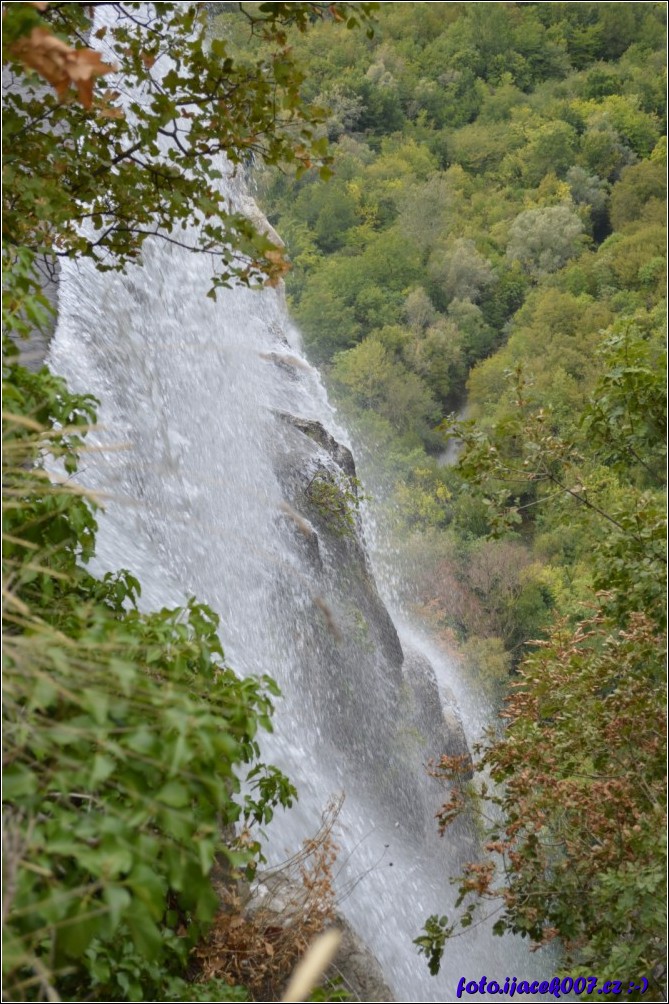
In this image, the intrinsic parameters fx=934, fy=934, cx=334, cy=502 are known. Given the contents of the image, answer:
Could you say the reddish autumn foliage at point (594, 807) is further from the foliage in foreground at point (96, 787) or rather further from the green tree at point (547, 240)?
the green tree at point (547, 240)

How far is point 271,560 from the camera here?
7910 mm

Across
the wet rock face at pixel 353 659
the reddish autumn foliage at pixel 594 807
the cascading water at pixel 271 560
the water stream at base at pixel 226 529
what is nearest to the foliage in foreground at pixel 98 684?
the reddish autumn foliage at pixel 594 807

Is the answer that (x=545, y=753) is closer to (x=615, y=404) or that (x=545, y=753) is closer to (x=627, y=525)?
(x=627, y=525)

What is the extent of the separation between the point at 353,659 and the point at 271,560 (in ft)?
6.66

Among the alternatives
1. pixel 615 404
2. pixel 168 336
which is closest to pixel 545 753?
pixel 615 404

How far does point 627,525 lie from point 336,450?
7.01m

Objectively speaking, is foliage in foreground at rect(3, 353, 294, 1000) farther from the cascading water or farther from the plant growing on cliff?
the plant growing on cliff

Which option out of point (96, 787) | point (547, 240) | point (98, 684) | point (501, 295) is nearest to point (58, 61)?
point (98, 684)

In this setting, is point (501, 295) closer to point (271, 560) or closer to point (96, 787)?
point (271, 560)

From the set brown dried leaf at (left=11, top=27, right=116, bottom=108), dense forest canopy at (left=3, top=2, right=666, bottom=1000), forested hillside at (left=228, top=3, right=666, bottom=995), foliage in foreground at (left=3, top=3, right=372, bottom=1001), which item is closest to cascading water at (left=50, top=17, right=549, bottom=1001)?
dense forest canopy at (left=3, top=2, right=666, bottom=1000)

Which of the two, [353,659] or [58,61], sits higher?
[353,659]

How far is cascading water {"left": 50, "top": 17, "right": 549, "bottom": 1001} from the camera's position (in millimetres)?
6027

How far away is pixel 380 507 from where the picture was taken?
80.5ft

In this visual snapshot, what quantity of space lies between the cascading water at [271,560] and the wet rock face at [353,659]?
0.02 m
